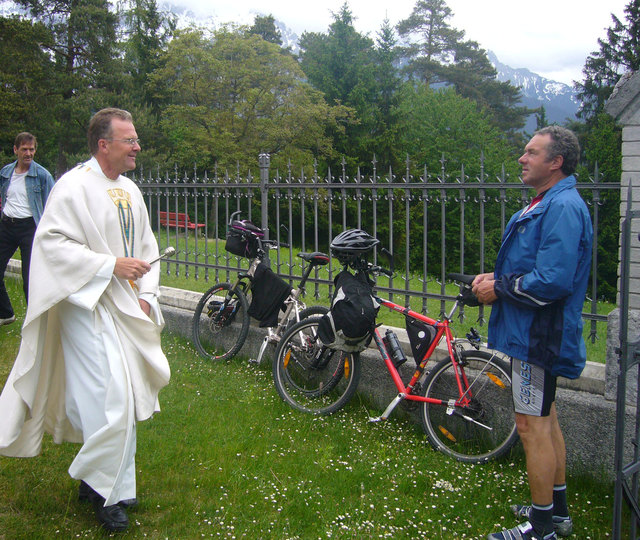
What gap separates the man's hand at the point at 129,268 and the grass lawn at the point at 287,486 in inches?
51.1

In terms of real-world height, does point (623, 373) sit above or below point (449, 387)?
above

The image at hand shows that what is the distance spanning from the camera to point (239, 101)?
31.6m

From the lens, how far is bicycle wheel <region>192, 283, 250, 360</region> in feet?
20.5

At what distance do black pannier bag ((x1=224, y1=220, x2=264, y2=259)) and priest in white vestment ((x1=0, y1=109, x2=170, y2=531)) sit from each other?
2.44 m

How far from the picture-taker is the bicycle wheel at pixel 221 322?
625 centimetres

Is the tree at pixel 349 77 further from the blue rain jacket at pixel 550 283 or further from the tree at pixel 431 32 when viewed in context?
the blue rain jacket at pixel 550 283

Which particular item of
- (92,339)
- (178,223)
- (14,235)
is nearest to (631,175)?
(92,339)

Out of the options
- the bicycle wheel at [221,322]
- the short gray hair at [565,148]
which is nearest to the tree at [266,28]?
the bicycle wheel at [221,322]

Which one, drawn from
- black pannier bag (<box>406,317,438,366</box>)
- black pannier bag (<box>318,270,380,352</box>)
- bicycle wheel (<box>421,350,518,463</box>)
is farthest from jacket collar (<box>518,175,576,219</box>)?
black pannier bag (<box>318,270,380,352</box>)

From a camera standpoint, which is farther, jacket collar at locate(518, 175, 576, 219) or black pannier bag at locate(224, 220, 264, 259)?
black pannier bag at locate(224, 220, 264, 259)

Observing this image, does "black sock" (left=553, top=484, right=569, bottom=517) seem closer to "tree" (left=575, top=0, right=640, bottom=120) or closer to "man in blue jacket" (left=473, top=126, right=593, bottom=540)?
"man in blue jacket" (left=473, top=126, right=593, bottom=540)

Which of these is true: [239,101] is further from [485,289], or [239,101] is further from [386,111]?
[485,289]

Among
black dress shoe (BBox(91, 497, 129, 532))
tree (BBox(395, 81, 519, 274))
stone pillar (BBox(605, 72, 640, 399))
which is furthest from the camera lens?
tree (BBox(395, 81, 519, 274))

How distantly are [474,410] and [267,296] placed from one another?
91.1 inches
